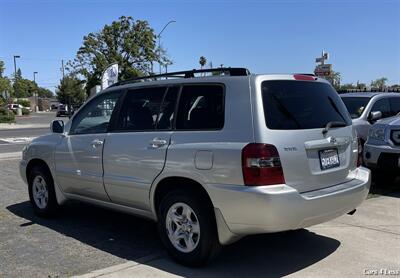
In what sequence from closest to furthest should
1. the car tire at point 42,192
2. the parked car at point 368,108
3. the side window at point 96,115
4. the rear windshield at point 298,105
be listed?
the rear windshield at point 298,105 < the side window at point 96,115 < the car tire at point 42,192 < the parked car at point 368,108

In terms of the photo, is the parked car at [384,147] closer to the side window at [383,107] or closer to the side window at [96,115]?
the side window at [383,107]

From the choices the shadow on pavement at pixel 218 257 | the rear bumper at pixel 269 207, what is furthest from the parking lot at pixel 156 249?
the rear bumper at pixel 269 207

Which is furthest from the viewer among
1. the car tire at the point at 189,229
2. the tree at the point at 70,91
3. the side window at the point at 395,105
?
the tree at the point at 70,91

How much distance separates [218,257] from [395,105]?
25.3 ft

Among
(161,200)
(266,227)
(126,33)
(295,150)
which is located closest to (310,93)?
(295,150)

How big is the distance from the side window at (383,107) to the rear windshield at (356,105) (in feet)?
0.74

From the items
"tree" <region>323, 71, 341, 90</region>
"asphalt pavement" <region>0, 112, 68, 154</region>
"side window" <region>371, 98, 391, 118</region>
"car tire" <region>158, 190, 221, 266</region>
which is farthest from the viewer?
"tree" <region>323, 71, 341, 90</region>

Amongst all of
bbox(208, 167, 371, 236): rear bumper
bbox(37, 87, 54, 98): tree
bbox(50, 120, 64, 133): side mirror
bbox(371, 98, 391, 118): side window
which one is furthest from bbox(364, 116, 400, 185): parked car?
bbox(37, 87, 54, 98): tree

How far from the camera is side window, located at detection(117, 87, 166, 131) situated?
197 inches

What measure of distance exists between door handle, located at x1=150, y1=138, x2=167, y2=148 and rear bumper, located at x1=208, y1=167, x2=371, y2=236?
77cm

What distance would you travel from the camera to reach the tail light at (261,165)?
3.96 metres

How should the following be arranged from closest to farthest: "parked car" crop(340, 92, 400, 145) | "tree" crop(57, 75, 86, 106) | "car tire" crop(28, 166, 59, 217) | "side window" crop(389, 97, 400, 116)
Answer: "car tire" crop(28, 166, 59, 217), "parked car" crop(340, 92, 400, 145), "side window" crop(389, 97, 400, 116), "tree" crop(57, 75, 86, 106)

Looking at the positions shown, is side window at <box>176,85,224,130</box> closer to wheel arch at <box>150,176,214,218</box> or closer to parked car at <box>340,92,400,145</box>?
wheel arch at <box>150,176,214,218</box>

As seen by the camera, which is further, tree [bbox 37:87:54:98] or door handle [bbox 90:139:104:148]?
tree [bbox 37:87:54:98]
